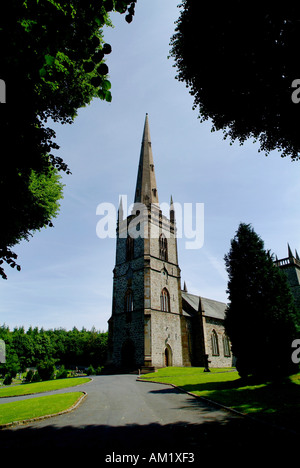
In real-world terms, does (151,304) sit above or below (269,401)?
above

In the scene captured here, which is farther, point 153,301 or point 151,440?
point 153,301

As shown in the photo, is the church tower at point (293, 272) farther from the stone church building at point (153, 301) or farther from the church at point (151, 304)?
the church at point (151, 304)

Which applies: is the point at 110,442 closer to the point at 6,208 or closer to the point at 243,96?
the point at 6,208

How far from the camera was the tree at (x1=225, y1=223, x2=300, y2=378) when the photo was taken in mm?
14094

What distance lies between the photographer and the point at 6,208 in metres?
5.96

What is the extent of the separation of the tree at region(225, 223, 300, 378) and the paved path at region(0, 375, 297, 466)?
21.2 ft

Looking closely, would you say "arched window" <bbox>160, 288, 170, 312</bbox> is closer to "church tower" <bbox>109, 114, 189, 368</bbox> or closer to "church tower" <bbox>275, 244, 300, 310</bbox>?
"church tower" <bbox>109, 114, 189, 368</bbox>

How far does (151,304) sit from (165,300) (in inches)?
137

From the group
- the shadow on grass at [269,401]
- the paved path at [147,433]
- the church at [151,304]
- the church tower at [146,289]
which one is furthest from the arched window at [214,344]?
the paved path at [147,433]

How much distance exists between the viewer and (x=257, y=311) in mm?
15133

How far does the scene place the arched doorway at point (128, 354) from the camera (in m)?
29.3

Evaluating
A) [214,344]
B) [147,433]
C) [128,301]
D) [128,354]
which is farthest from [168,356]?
[147,433]

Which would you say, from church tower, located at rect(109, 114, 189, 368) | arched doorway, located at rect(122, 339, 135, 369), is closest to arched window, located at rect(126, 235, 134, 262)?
church tower, located at rect(109, 114, 189, 368)

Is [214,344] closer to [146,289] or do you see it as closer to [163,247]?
[146,289]
